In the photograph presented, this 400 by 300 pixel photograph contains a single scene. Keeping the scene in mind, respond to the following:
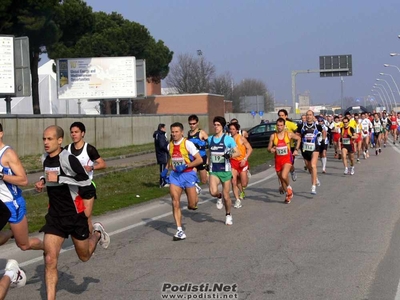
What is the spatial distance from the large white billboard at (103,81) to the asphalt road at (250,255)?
32.2 meters

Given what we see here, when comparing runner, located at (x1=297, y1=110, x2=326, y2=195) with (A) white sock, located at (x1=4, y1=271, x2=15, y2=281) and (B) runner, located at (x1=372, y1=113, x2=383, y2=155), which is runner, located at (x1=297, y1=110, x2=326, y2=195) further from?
(B) runner, located at (x1=372, y1=113, x2=383, y2=155)

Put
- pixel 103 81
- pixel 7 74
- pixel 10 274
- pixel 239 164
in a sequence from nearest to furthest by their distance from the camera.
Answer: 1. pixel 10 274
2. pixel 239 164
3. pixel 7 74
4. pixel 103 81

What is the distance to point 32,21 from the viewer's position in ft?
123

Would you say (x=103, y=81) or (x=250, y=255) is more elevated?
(x=103, y=81)

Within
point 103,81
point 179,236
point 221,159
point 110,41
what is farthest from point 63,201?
point 110,41

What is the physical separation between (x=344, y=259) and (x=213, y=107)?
61.6 metres

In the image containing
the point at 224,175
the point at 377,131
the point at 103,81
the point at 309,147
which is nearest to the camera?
the point at 224,175

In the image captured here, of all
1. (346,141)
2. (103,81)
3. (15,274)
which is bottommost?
(15,274)

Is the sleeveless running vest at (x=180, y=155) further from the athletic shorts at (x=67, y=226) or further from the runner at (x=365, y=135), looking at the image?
the runner at (x=365, y=135)

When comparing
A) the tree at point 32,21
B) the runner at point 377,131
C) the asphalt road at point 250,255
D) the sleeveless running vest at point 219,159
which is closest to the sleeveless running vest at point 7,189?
the asphalt road at point 250,255

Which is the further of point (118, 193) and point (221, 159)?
point (118, 193)

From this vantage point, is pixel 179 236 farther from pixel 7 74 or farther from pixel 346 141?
pixel 7 74

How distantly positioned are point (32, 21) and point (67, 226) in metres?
32.8

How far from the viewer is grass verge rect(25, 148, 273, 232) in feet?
47.4
